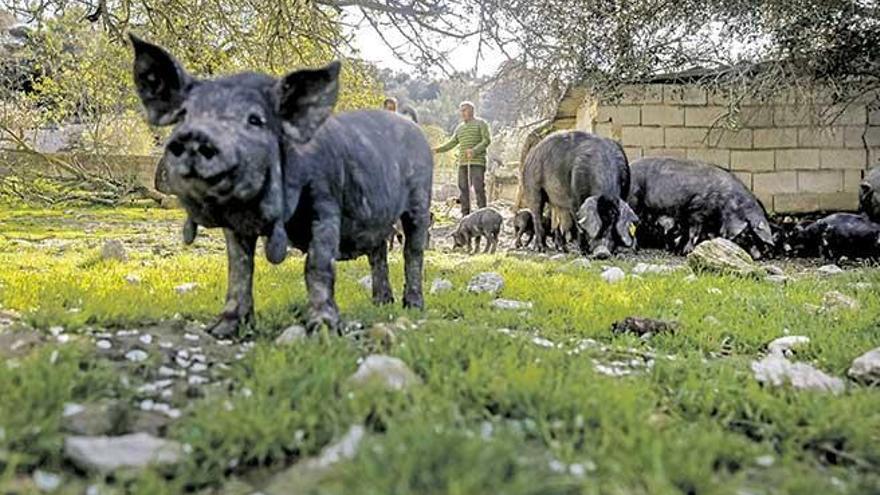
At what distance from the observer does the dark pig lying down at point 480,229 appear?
10047mm

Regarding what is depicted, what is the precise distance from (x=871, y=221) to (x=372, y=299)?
6956 mm

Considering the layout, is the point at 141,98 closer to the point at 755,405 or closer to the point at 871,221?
the point at 755,405

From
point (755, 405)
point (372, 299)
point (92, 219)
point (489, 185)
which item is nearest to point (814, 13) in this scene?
point (372, 299)

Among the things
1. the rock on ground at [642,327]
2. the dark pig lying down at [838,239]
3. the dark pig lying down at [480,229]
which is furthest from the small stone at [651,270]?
the dark pig lying down at [480,229]

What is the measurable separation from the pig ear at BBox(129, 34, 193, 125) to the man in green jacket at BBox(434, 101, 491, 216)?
10.4 m

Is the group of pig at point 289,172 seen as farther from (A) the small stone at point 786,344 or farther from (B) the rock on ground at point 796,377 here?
(A) the small stone at point 786,344

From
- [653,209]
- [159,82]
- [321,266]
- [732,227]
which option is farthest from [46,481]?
[653,209]

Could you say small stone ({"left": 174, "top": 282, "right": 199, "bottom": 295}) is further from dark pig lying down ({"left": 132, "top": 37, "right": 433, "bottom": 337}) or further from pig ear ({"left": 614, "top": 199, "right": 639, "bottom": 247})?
pig ear ({"left": 614, "top": 199, "right": 639, "bottom": 247})

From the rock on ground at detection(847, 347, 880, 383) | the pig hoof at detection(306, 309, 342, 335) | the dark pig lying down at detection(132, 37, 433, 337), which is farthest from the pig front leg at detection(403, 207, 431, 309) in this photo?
the rock on ground at detection(847, 347, 880, 383)

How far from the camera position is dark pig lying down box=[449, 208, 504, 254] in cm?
1005

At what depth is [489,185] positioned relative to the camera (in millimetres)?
21312

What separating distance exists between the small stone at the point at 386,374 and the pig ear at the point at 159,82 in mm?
1240

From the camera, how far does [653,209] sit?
9.96 metres

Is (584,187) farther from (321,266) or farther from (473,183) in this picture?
(321,266)
